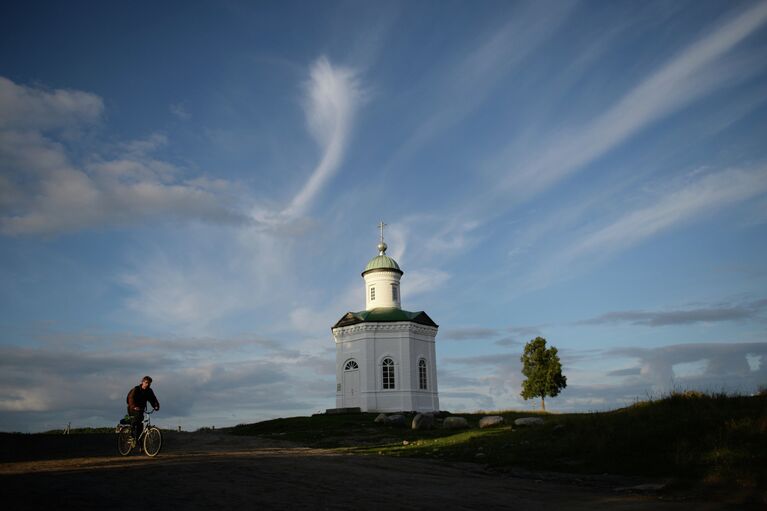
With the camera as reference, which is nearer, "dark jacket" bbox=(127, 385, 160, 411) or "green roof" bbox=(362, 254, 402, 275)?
"dark jacket" bbox=(127, 385, 160, 411)

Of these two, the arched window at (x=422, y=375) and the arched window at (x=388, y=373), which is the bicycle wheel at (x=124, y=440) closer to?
the arched window at (x=388, y=373)

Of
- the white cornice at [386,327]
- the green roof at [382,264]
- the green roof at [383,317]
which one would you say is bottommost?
the white cornice at [386,327]

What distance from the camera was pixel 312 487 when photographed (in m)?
9.40

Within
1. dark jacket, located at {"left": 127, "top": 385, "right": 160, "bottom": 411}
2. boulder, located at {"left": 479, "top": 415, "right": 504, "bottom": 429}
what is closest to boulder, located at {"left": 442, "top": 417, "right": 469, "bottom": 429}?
boulder, located at {"left": 479, "top": 415, "right": 504, "bottom": 429}

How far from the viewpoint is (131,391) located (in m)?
14.8

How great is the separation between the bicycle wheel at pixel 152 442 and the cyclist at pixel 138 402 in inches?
12.7

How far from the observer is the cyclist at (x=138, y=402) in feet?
48.4

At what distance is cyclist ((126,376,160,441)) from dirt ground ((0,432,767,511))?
1.31 m

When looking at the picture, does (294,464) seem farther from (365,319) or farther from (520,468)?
(365,319)

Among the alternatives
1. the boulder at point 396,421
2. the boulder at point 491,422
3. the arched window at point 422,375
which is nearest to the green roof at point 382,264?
the arched window at point 422,375

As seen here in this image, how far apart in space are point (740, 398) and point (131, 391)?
51.2 ft

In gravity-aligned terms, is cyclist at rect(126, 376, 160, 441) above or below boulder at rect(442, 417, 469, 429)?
above

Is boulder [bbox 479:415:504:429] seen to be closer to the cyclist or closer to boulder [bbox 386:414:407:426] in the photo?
boulder [bbox 386:414:407:426]

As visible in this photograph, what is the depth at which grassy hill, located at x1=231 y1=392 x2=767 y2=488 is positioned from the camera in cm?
1110
